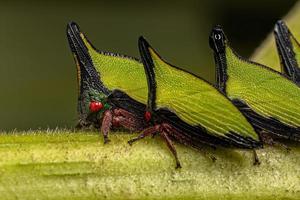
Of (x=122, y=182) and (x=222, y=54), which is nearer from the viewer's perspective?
(x=122, y=182)

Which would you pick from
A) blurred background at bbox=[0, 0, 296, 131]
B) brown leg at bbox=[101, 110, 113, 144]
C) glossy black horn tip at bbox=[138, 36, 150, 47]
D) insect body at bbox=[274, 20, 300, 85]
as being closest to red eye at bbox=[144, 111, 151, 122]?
brown leg at bbox=[101, 110, 113, 144]

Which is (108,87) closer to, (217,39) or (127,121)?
(127,121)

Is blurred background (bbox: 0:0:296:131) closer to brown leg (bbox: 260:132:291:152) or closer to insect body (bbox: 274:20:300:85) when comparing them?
insect body (bbox: 274:20:300:85)

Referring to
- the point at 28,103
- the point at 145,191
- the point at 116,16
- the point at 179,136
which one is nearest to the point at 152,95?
the point at 179,136

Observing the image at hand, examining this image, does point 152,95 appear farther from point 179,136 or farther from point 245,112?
point 245,112

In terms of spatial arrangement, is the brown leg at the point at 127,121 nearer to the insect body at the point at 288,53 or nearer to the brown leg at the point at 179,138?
the brown leg at the point at 179,138

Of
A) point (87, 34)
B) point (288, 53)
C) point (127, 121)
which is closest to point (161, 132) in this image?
point (127, 121)
